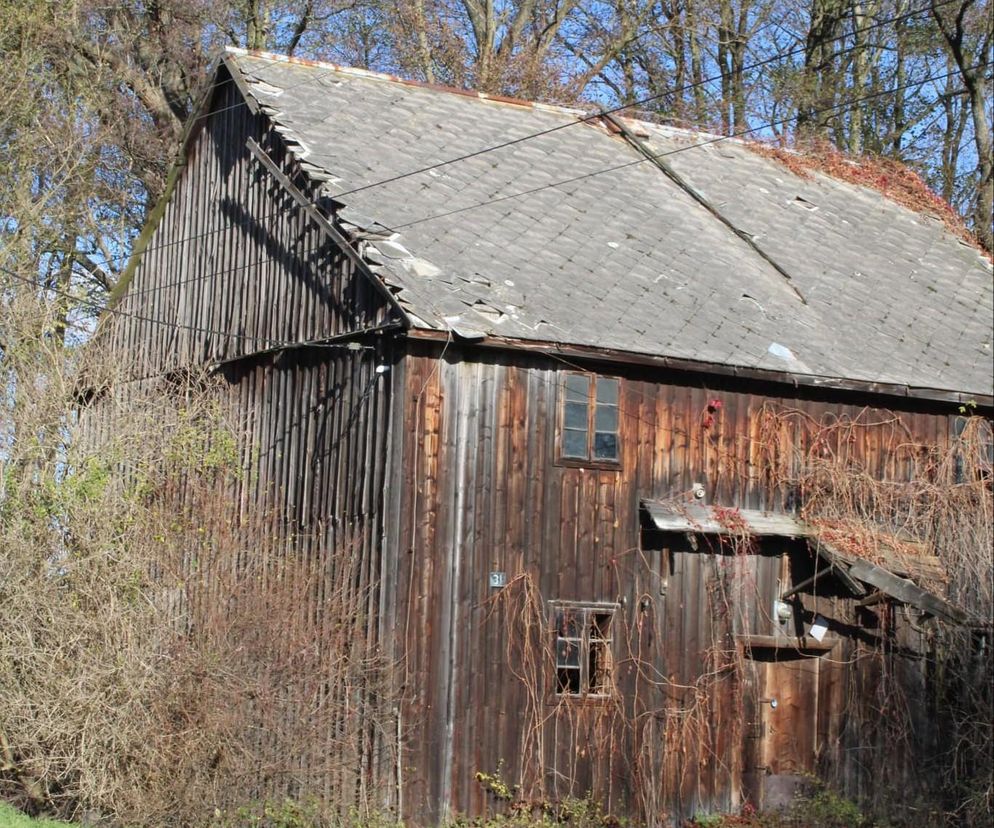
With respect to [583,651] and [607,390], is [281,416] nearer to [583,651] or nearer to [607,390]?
[607,390]

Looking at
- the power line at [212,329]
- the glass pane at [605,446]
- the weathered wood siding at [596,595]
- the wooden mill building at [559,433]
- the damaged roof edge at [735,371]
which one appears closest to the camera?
the weathered wood siding at [596,595]

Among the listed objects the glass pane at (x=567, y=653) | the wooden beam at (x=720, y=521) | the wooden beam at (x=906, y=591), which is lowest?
the glass pane at (x=567, y=653)

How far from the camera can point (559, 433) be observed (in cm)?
1515

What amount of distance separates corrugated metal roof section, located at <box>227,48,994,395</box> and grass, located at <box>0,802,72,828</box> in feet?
19.3

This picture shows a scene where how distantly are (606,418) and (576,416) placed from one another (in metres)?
0.39

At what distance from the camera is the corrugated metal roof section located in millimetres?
15586

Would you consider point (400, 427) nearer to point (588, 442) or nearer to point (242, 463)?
point (588, 442)

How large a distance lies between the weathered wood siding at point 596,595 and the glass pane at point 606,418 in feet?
0.52

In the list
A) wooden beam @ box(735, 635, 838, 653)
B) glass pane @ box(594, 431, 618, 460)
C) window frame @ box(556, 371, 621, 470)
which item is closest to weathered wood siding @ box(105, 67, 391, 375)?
window frame @ box(556, 371, 621, 470)

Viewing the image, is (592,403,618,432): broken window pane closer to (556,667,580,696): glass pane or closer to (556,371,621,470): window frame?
(556,371,621,470): window frame

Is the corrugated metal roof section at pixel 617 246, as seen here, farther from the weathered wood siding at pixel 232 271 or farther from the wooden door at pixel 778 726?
the wooden door at pixel 778 726

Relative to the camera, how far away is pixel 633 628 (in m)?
15.4

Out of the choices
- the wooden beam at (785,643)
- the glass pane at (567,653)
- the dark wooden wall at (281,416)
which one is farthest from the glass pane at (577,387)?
the wooden beam at (785,643)

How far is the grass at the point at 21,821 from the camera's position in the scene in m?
13.4
